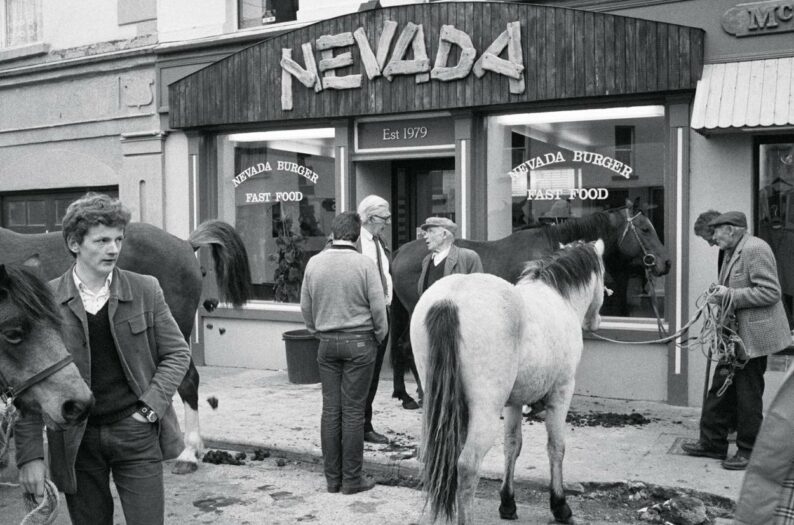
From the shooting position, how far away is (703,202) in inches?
323

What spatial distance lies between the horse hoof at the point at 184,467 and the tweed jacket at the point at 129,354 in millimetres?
3062

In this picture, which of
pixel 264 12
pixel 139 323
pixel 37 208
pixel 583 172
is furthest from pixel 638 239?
pixel 37 208

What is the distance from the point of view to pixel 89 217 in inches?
131

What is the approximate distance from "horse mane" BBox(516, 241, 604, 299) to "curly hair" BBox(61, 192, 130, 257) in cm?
286

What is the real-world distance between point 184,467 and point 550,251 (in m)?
3.88

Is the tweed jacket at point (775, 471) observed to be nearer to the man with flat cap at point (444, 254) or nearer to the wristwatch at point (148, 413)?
the wristwatch at point (148, 413)

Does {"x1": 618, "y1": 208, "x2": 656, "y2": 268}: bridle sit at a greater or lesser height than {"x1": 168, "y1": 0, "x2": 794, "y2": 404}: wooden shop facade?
lesser

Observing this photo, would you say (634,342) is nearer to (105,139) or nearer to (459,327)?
(459,327)

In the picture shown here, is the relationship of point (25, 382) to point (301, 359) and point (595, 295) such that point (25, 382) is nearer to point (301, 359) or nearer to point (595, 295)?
point (595, 295)

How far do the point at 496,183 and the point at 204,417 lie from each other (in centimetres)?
413

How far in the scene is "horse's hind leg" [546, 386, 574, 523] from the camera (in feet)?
16.8

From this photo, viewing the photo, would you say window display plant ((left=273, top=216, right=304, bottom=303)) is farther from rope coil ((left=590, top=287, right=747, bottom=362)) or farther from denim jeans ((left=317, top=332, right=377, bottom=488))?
rope coil ((left=590, top=287, right=747, bottom=362))

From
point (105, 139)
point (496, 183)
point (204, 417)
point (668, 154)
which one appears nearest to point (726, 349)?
point (668, 154)

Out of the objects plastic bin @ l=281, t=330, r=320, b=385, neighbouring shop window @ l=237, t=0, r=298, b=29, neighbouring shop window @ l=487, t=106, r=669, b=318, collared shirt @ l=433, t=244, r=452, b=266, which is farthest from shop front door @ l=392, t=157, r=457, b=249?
collared shirt @ l=433, t=244, r=452, b=266
